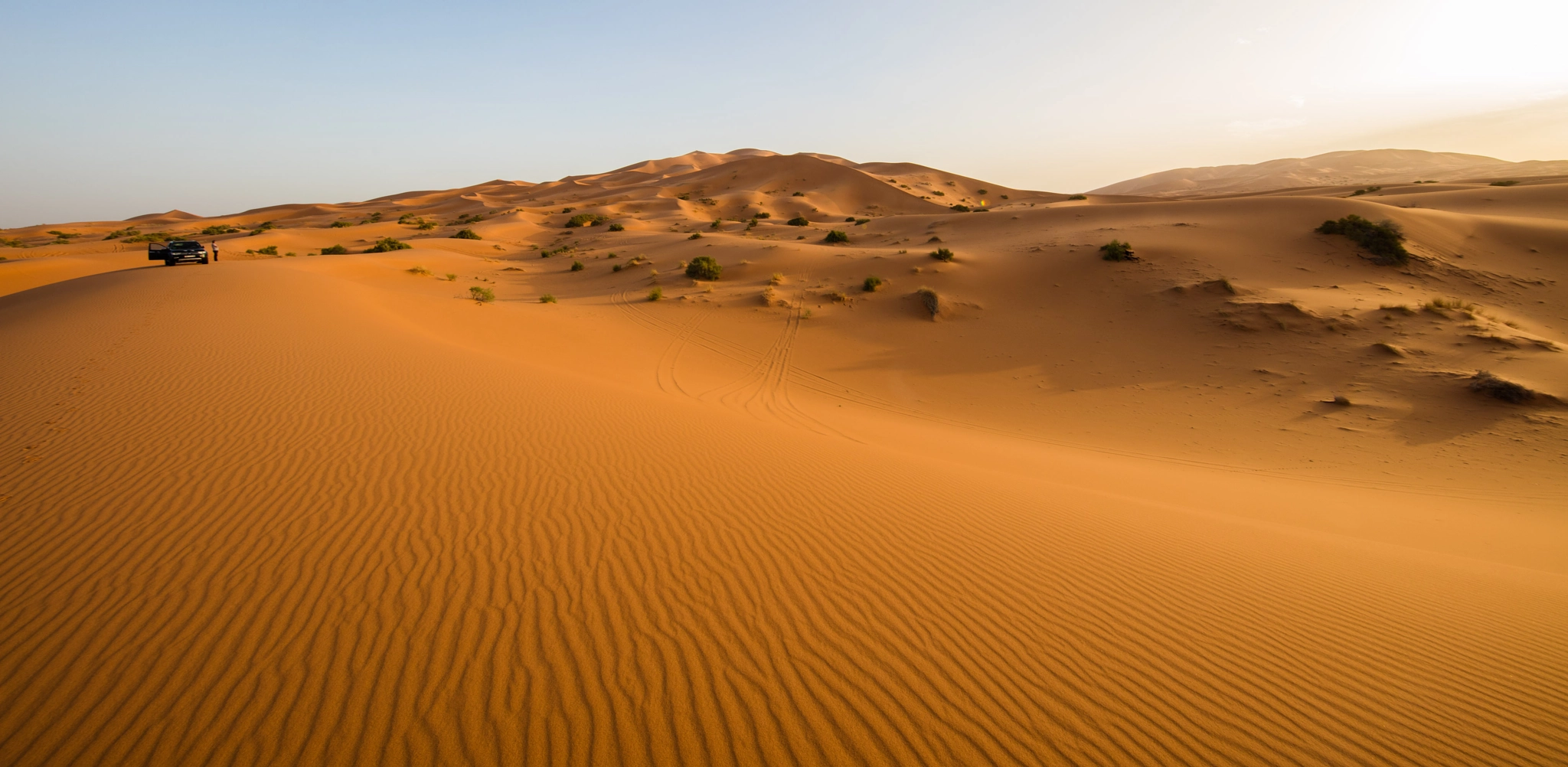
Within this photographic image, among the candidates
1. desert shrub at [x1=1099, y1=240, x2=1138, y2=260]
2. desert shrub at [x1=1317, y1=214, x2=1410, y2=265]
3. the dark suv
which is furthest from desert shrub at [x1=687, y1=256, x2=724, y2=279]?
desert shrub at [x1=1317, y1=214, x2=1410, y2=265]

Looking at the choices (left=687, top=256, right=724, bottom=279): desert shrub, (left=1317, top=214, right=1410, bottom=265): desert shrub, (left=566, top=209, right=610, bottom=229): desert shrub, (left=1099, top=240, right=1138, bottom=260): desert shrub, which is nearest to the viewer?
(left=1317, top=214, right=1410, bottom=265): desert shrub

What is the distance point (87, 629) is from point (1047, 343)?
15.6 m

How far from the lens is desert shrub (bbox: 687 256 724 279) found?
2114cm

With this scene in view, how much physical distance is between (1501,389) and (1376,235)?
10.7m

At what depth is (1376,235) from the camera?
17.8m

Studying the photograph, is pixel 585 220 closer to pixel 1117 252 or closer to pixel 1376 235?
pixel 1117 252

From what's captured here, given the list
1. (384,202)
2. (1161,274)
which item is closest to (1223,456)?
(1161,274)

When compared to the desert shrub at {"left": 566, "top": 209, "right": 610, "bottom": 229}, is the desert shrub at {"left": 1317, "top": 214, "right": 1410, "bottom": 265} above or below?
below

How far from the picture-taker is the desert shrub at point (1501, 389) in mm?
9680

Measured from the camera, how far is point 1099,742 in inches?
109

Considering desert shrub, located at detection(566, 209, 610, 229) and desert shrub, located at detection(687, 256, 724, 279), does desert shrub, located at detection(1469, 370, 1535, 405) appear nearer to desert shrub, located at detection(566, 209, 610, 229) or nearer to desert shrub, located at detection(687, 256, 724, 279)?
desert shrub, located at detection(687, 256, 724, 279)

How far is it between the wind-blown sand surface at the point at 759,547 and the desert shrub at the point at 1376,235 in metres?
4.39

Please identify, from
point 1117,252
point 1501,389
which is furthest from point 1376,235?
point 1501,389

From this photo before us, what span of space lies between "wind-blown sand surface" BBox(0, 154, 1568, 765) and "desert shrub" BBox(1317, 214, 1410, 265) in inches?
173
